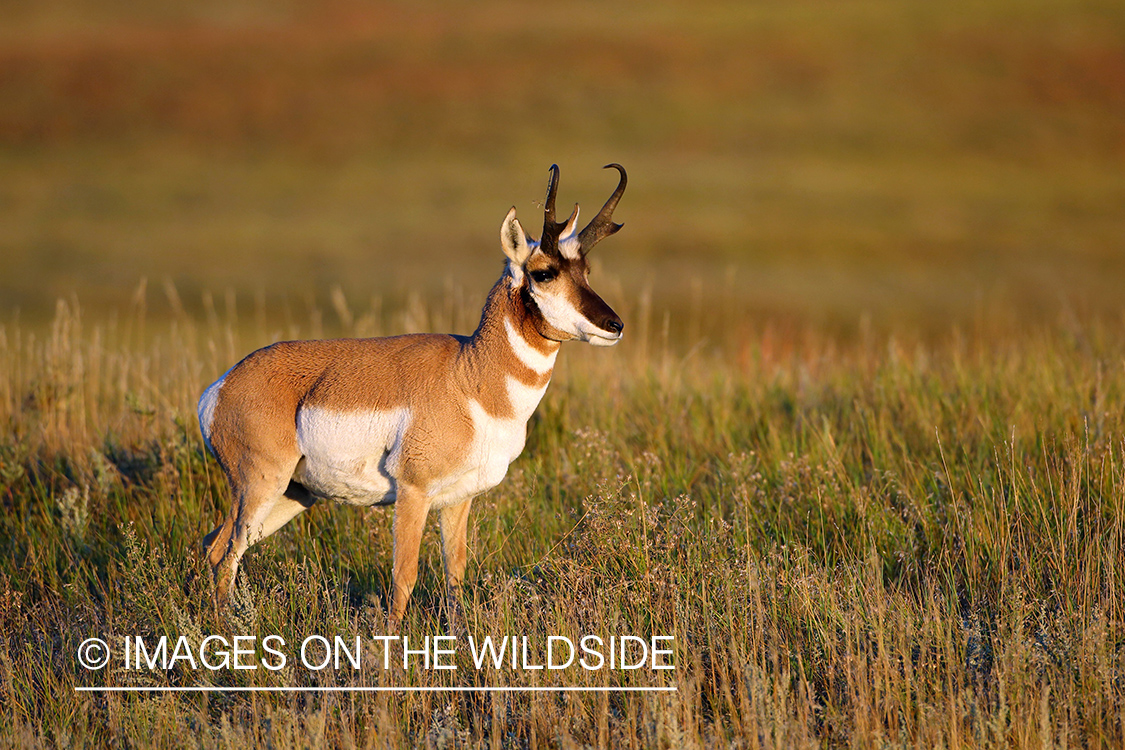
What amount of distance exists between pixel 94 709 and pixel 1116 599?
5371 mm

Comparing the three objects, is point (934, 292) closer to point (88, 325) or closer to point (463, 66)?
point (88, 325)

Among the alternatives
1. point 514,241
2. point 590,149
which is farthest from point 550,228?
point 590,149

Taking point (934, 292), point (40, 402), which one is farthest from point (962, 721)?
point (934, 292)

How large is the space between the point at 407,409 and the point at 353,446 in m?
0.36

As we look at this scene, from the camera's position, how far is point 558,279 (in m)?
5.52

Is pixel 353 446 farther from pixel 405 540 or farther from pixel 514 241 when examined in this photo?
pixel 514 241

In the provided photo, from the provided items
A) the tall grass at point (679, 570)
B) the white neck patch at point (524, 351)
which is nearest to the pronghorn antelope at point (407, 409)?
the white neck patch at point (524, 351)

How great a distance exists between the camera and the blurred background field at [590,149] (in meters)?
31.1

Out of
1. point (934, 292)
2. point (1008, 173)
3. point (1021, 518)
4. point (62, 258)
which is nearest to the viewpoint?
point (1021, 518)

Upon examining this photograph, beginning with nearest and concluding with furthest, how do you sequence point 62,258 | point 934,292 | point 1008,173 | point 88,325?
point 88,325 < point 934,292 < point 62,258 < point 1008,173

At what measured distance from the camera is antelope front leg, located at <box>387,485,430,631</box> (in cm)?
550

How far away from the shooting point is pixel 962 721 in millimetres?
4609

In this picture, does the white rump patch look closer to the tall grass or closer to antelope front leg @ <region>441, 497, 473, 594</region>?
the tall grass

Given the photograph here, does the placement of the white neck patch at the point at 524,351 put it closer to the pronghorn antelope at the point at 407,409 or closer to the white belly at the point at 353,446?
the pronghorn antelope at the point at 407,409
